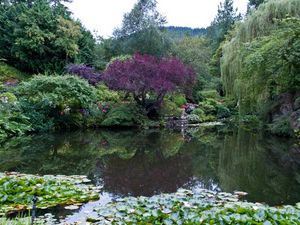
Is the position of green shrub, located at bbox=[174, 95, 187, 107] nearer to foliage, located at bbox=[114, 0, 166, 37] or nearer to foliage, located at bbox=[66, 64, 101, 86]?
foliage, located at bbox=[66, 64, 101, 86]

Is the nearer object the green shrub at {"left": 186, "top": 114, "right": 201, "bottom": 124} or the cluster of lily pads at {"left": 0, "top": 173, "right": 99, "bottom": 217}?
the cluster of lily pads at {"left": 0, "top": 173, "right": 99, "bottom": 217}

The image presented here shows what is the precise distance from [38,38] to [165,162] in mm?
16434

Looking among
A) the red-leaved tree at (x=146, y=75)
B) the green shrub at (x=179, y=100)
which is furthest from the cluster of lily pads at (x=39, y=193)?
the green shrub at (x=179, y=100)

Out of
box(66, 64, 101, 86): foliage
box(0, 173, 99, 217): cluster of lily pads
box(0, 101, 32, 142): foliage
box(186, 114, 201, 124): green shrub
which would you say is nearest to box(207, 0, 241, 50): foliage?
box(186, 114, 201, 124): green shrub

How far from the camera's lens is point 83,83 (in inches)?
658

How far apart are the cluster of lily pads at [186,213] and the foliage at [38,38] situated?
20.0m

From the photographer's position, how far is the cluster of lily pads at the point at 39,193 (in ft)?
16.5

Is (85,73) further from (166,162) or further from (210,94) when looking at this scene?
(166,162)

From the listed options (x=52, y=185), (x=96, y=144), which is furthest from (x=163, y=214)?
(x=96, y=144)

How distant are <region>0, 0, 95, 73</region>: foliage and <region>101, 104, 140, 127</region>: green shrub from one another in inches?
309

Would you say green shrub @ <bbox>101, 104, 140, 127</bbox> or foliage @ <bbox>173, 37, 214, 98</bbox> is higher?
foliage @ <bbox>173, 37, 214, 98</bbox>

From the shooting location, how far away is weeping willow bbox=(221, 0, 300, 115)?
11648 mm

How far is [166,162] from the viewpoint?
9.23 metres

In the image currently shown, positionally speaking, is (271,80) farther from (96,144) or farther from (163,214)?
(163,214)
